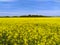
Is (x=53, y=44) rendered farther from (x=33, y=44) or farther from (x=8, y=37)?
(x=8, y=37)

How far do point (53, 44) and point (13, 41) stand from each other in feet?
6.17

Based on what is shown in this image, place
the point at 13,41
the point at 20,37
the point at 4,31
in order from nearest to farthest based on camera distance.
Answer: the point at 13,41 < the point at 20,37 < the point at 4,31

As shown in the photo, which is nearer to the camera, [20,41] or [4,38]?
[20,41]

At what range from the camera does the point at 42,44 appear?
719 centimetres

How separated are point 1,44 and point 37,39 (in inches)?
70.7

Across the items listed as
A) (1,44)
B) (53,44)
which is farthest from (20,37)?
(53,44)

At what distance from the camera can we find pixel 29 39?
793 cm

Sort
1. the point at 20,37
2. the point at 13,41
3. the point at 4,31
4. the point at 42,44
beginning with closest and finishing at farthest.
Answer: the point at 42,44
the point at 13,41
the point at 20,37
the point at 4,31

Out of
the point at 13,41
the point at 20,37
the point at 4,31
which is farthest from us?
the point at 4,31

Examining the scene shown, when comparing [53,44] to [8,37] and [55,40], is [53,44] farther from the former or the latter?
[8,37]

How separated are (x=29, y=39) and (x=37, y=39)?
1.43 feet

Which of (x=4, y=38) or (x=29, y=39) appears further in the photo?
(x=4, y=38)

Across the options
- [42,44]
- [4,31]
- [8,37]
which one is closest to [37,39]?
[42,44]

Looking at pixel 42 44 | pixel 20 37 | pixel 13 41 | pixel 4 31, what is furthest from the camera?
pixel 4 31
